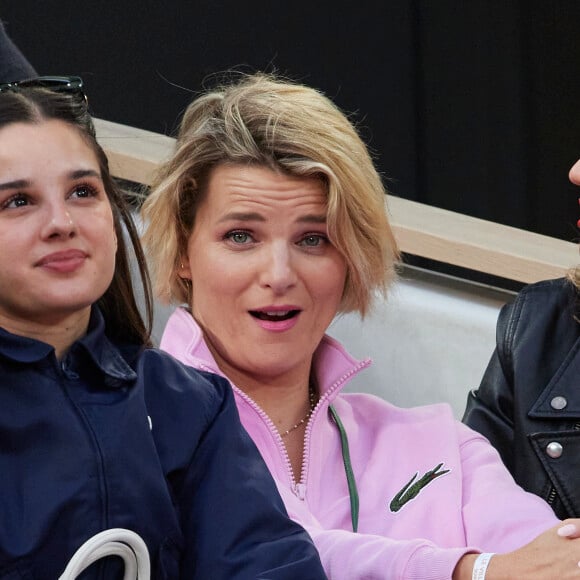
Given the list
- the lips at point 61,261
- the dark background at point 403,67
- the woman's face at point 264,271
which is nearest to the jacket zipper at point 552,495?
the woman's face at point 264,271

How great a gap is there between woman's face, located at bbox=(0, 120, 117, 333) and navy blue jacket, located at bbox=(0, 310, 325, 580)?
0.15ft

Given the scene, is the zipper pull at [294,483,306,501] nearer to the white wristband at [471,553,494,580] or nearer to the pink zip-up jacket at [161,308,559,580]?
the pink zip-up jacket at [161,308,559,580]

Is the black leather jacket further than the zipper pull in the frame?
Yes

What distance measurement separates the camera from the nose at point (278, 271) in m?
2.30

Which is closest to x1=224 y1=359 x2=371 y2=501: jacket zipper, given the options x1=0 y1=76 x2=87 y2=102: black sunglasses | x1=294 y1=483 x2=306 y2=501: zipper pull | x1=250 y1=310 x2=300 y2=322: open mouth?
x1=294 y1=483 x2=306 y2=501: zipper pull

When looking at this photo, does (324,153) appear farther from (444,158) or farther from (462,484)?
(444,158)

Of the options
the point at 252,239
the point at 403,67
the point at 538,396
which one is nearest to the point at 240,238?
the point at 252,239

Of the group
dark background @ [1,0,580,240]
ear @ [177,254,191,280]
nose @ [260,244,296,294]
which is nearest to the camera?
→ nose @ [260,244,296,294]

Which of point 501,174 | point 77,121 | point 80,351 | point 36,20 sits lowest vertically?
point 501,174

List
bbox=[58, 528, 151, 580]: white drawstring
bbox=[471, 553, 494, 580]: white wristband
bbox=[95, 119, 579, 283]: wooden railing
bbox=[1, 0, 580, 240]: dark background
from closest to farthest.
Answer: bbox=[58, 528, 151, 580]: white drawstring, bbox=[471, 553, 494, 580]: white wristband, bbox=[95, 119, 579, 283]: wooden railing, bbox=[1, 0, 580, 240]: dark background

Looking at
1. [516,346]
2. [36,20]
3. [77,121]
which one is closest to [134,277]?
[516,346]

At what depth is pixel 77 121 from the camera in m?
1.96

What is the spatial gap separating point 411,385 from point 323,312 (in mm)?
495

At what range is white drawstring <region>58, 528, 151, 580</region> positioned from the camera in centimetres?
175
